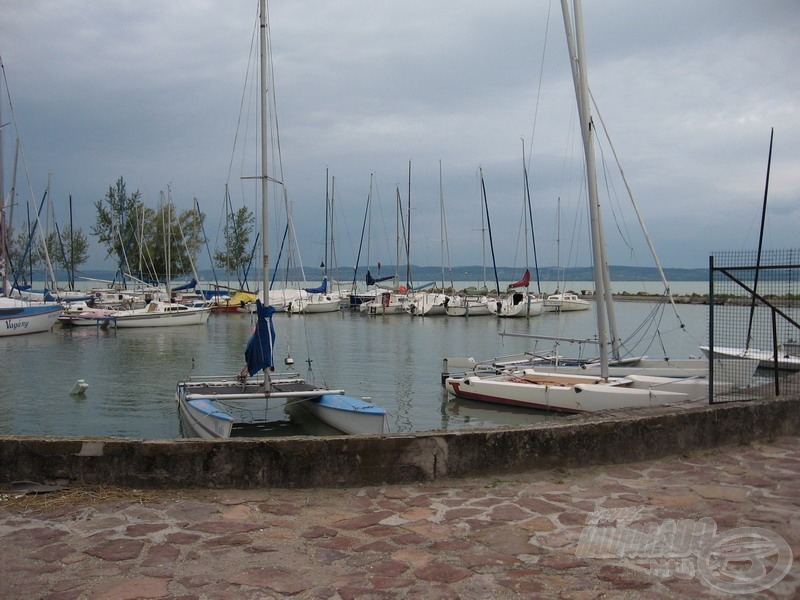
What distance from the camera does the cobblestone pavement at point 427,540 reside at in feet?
13.8

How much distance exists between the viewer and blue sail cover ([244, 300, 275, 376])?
15.1 metres

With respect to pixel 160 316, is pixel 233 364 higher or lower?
lower

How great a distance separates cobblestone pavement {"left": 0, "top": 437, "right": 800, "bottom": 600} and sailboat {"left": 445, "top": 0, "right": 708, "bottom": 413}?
→ 1063cm

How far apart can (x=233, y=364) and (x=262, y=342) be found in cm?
1559

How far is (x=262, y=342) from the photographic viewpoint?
1516cm

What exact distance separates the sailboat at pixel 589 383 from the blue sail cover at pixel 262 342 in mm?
6987

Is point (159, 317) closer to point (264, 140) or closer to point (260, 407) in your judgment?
point (260, 407)

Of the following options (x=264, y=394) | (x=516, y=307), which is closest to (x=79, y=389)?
(x=264, y=394)

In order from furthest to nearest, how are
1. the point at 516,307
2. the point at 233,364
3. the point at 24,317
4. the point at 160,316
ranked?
1. the point at 516,307
2. the point at 160,316
3. the point at 24,317
4. the point at 233,364

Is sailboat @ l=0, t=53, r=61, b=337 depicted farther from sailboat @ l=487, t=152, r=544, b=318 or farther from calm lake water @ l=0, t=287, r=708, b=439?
sailboat @ l=487, t=152, r=544, b=318

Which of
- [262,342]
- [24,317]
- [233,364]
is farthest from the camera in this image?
[24,317]

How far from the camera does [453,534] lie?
5059 millimetres

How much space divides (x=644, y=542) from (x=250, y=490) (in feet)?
10.5

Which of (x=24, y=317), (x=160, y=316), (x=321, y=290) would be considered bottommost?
(x=160, y=316)
